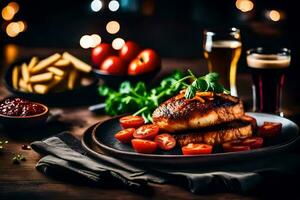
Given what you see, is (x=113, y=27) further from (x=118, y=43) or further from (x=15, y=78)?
(x=15, y=78)

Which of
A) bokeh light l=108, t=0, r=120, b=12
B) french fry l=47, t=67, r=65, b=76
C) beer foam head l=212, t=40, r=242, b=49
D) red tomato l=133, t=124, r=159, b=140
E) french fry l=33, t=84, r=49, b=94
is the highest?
beer foam head l=212, t=40, r=242, b=49

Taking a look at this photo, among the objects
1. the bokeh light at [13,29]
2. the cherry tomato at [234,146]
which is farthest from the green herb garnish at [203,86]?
the bokeh light at [13,29]

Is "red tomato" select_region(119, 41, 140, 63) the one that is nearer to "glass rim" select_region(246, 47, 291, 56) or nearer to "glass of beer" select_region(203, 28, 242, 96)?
"glass of beer" select_region(203, 28, 242, 96)

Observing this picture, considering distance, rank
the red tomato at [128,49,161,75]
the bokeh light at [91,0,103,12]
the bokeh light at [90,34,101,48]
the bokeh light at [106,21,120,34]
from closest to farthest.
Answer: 1. the red tomato at [128,49,161,75]
2. the bokeh light at [106,21,120,34]
3. the bokeh light at [90,34,101,48]
4. the bokeh light at [91,0,103,12]

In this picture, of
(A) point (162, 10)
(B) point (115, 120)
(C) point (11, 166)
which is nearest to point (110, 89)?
(B) point (115, 120)

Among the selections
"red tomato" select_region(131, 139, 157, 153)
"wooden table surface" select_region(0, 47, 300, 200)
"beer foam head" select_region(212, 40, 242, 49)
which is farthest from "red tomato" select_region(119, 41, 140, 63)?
"red tomato" select_region(131, 139, 157, 153)

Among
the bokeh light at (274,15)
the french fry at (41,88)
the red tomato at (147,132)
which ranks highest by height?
the red tomato at (147,132)

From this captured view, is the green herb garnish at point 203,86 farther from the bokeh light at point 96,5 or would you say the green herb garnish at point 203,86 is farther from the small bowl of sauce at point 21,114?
the bokeh light at point 96,5
